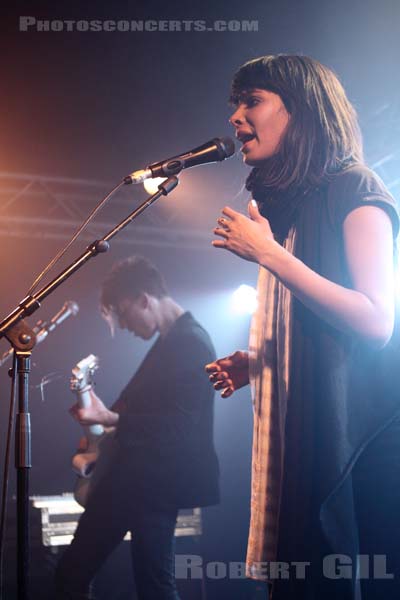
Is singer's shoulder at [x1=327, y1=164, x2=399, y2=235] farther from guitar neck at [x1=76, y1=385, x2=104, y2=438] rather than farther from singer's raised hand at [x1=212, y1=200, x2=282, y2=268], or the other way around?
guitar neck at [x1=76, y1=385, x2=104, y2=438]

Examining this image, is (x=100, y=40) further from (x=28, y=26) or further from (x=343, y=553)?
(x=343, y=553)

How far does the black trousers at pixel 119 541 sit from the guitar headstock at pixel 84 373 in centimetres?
41

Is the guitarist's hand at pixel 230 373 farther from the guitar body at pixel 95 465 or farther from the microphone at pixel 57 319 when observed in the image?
the microphone at pixel 57 319

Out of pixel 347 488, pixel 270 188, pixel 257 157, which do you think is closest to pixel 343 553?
pixel 347 488

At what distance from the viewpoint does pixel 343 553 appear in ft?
4.17

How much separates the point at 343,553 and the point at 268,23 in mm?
2204

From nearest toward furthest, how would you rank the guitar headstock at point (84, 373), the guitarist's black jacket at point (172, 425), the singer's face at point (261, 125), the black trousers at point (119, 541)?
the singer's face at point (261, 125) < the black trousers at point (119, 541) < the guitarist's black jacket at point (172, 425) < the guitar headstock at point (84, 373)

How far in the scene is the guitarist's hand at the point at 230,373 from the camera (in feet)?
5.20

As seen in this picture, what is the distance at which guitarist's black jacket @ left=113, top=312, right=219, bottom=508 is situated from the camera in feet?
8.83

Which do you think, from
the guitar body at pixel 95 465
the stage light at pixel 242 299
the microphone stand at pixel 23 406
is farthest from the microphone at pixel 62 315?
the microphone stand at pixel 23 406

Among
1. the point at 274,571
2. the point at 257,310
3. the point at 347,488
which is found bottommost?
the point at 274,571

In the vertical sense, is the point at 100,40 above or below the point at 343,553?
above

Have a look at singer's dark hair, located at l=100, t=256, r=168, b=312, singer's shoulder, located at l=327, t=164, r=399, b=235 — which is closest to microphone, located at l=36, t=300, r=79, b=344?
singer's dark hair, located at l=100, t=256, r=168, b=312

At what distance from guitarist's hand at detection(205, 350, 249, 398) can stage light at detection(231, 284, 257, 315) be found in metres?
1.43
